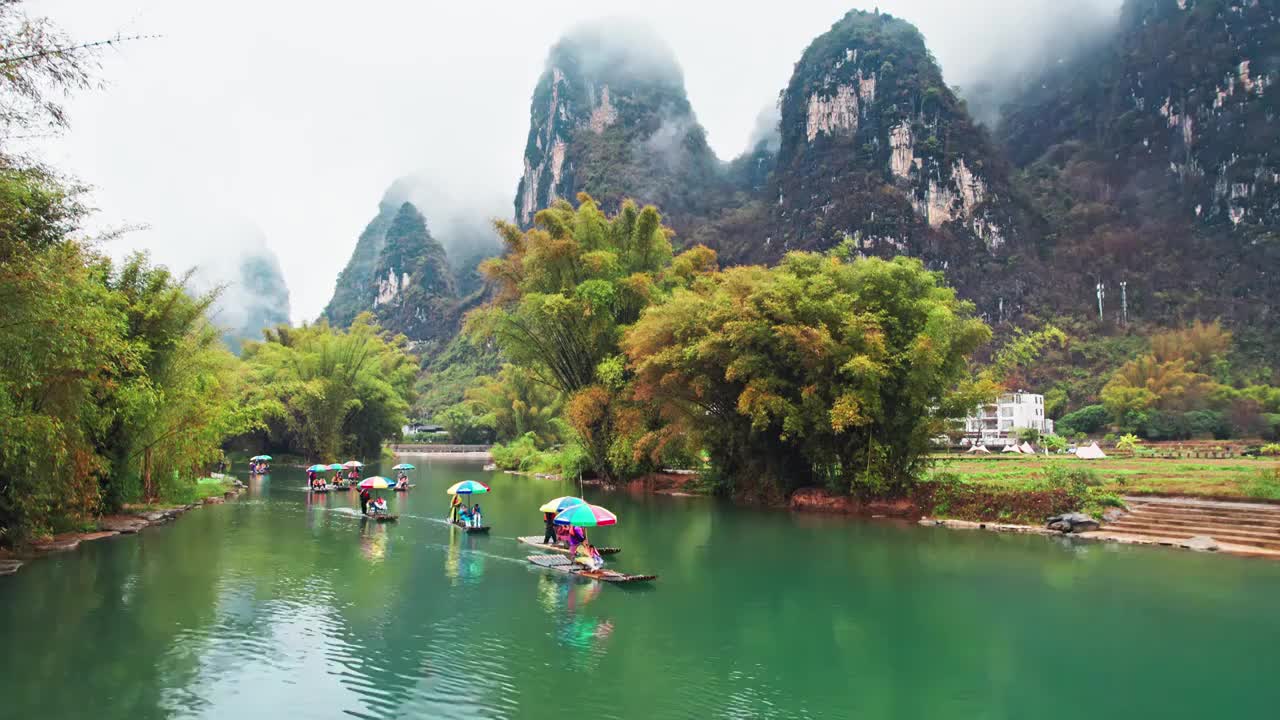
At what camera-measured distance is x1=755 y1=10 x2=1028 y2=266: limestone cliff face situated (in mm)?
107562

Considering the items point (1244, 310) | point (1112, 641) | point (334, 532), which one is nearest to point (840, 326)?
point (1112, 641)

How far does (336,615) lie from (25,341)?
5483mm

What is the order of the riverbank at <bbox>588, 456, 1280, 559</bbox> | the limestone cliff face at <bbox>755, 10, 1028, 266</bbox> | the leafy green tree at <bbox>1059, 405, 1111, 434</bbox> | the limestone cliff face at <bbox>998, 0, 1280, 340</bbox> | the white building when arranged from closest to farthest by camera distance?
the riverbank at <bbox>588, 456, 1280, 559</bbox>
the leafy green tree at <bbox>1059, 405, 1111, 434</bbox>
the white building
the limestone cliff face at <bbox>998, 0, 1280, 340</bbox>
the limestone cliff face at <bbox>755, 10, 1028, 266</bbox>

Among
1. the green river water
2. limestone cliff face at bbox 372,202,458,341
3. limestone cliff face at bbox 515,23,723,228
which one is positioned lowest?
the green river water

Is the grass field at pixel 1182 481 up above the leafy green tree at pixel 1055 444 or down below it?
below

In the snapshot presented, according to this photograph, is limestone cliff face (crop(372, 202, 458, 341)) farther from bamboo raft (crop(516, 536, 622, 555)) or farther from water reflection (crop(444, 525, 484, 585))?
bamboo raft (crop(516, 536, 622, 555))

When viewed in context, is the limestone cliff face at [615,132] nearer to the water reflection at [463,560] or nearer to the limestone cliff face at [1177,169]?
the limestone cliff face at [1177,169]

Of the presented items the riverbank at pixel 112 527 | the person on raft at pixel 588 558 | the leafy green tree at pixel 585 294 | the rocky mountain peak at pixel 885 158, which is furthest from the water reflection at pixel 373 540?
the rocky mountain peak at pixel 885 158

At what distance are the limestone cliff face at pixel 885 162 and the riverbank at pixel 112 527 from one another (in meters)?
92.5

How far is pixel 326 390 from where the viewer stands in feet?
157

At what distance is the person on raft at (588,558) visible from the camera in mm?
14039

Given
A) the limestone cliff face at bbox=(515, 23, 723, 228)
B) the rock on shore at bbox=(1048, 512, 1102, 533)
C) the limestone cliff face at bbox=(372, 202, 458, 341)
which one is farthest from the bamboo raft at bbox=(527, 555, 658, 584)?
the limestone cliff face at bbox=(372, 202, 458, 341)

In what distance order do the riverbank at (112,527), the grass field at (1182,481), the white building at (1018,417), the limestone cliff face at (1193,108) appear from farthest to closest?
the limestone cliff face at (1193,108) < the white building at (1018,417) < the grass field at (1182,481) < the riverbank at (112,527)

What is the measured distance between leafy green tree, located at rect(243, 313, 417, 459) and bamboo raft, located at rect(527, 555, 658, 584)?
3414 centimetres
